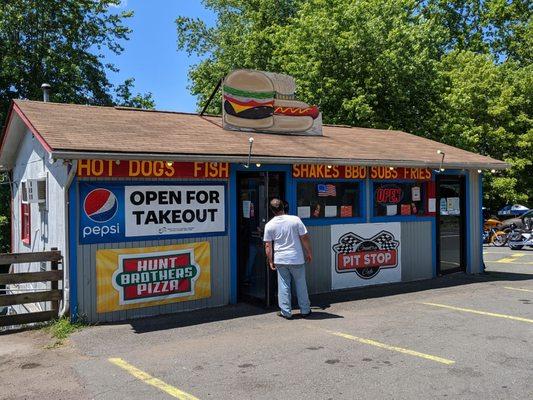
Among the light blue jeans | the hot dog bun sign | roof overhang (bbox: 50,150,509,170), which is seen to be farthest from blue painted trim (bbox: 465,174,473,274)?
the light blue jeans

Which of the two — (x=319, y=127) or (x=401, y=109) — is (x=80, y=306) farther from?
(x=401, y=109)

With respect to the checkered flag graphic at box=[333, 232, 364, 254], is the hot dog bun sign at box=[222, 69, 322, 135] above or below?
above

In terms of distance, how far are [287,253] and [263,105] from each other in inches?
161

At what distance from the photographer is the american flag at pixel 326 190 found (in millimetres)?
10055

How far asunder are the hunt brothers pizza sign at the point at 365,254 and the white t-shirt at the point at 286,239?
2.30 m

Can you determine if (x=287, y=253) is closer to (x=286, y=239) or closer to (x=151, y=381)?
(x=286, y=239)

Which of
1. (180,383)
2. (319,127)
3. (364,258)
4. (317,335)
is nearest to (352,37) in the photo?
(319,127)

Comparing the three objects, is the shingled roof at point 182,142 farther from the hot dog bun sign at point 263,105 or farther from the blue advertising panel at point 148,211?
the blue advertising panel at point 148,211

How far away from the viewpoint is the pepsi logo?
303 inches

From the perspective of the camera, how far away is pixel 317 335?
23.0 feet

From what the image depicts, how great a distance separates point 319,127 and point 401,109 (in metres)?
10.6

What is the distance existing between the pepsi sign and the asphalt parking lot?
1322mm

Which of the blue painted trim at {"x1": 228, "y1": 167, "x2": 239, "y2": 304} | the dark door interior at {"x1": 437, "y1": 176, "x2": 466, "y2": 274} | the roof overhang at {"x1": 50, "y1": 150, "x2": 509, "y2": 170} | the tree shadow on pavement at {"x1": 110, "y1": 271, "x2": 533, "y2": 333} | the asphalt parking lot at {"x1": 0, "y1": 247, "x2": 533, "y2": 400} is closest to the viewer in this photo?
the asphalt parking lot at {"x1": 0, "y1": 247, "x2": 533, "y2": 400}

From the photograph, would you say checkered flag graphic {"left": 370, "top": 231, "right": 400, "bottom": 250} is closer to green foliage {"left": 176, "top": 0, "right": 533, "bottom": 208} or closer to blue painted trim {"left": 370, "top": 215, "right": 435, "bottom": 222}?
blue painted trim {"left": 370, "top": 215, "right": 435, "bottom": 222}
